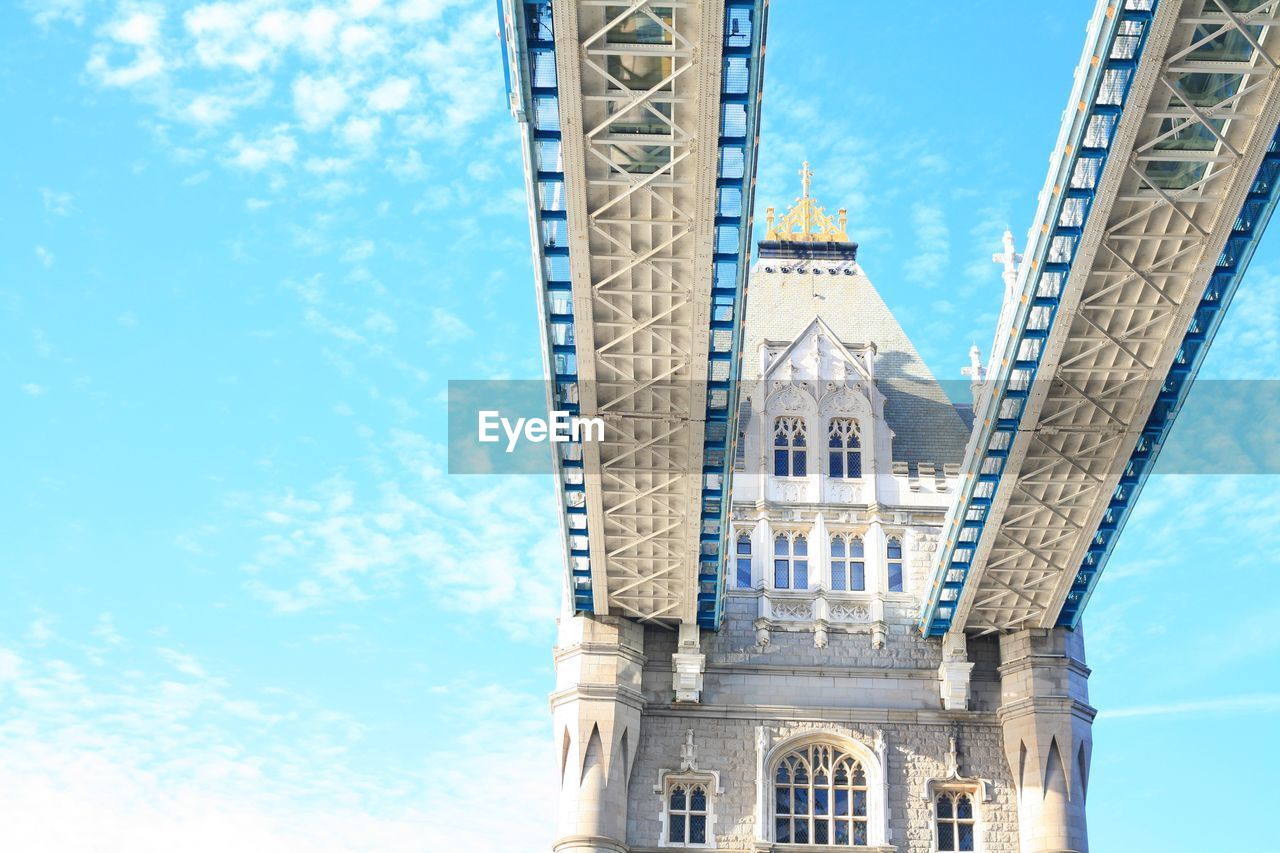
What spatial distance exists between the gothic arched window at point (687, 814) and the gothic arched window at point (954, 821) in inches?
231

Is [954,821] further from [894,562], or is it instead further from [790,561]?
[790,561]

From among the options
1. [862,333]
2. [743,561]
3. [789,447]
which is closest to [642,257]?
[743,561]

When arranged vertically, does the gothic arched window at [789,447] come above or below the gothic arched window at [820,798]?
above

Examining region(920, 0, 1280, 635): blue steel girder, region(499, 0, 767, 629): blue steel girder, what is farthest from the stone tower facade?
region(499, 0, 767, 629): blue steel girder

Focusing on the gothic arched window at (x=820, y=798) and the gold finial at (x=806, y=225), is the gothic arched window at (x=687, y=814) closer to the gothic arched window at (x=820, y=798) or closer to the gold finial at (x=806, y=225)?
the gothic arched window at (x=820, y=798)

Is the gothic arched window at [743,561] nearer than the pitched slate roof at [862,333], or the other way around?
the gothic arched window at [743,561]

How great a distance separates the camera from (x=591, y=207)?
29.3m

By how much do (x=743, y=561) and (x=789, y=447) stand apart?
398 centimetres

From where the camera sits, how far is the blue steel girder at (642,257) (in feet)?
84.9

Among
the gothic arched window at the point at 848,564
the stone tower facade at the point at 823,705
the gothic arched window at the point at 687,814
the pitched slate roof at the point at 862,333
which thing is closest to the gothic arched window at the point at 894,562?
the stone tower facade at the point at 823,705

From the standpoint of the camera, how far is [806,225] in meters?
54.9

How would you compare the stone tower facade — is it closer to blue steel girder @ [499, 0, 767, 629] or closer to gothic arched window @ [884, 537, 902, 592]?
gothic arched window @ [884, 537, 902, 592]

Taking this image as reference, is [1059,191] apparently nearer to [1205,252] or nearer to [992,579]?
[1205,252]

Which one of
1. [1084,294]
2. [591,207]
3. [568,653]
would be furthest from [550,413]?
[1084,294]
